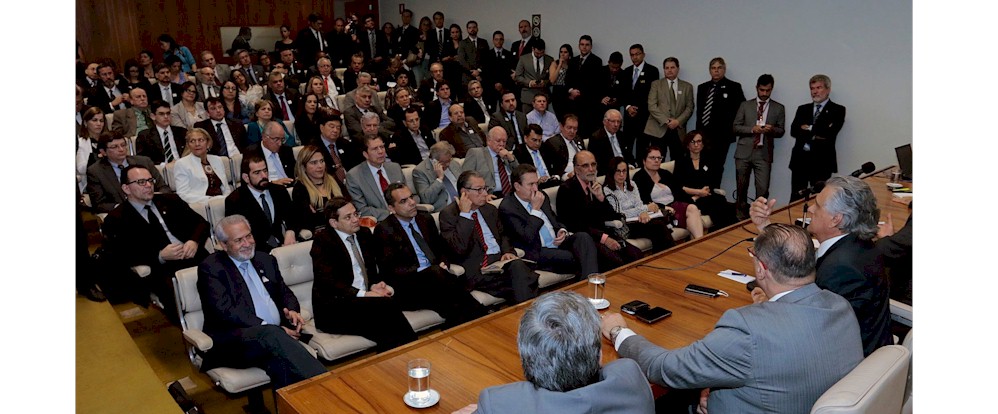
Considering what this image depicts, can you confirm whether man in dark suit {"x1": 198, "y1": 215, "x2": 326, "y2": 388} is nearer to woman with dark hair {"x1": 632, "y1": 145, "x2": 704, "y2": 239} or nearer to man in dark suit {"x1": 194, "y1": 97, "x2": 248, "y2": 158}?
woman with dark hair {"x1": 632, "y1": 145, "x2": 704, "y2": 239}

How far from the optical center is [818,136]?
7.27 metres

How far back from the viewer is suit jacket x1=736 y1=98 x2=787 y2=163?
7582 millimetres

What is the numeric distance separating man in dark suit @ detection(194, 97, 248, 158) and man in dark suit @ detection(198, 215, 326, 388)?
11.0 feet

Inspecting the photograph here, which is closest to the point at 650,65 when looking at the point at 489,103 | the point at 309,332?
the point at 489,103

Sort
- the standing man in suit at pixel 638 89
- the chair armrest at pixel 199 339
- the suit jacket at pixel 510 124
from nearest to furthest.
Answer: the chair armrest at pixel 199 339, the suit jacket at pixel 510 124, the standing man in suit at pixel 638 89

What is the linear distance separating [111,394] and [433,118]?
5.17 meters

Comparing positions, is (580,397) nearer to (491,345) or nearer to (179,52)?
(491,345)

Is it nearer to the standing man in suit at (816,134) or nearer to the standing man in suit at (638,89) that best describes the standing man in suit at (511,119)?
the standing man in suit at (638,89)

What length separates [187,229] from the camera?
15.7ft

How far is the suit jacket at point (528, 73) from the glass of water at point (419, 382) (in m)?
7.41

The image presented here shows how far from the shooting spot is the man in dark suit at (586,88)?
898cm

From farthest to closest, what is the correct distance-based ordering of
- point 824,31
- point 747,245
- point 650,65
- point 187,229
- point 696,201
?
point 650,65 → point 824,31 → point 696,201 → point 187,229 → point 747,245

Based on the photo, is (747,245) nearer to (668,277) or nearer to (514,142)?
(668,277)

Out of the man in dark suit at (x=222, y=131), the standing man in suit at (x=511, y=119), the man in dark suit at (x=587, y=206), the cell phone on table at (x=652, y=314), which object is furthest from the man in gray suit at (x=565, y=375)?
the standing man in suit at (x=511, y=119)
